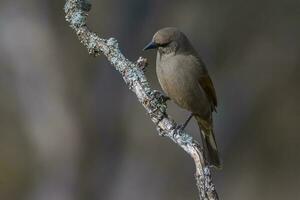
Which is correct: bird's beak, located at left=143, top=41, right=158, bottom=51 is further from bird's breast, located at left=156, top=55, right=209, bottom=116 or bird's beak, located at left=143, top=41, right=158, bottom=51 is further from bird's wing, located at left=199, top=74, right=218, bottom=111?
bird's wing, located at left=199, top=74, right=218, bottom=111

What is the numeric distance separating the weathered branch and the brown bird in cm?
64

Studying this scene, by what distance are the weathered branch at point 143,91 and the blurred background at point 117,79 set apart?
5.14 m

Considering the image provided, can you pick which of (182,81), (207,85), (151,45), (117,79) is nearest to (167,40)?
(151,45)

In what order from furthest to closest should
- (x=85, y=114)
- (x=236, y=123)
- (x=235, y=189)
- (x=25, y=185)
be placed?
(x=25, y=185), (x=235, y=189), (x=85, y=114), (x=236, y=123)

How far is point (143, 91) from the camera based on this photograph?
4.88 metres

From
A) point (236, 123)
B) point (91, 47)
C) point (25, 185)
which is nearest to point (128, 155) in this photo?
point (236, 123)

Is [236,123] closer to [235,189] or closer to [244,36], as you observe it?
[244,36]

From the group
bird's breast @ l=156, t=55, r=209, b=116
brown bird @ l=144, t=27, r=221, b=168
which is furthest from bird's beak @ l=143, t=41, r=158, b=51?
bird's breast @ l=156, t=55, r=209, b=116

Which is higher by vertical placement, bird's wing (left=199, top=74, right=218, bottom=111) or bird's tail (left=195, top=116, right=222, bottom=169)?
bird's wing (left=199, top=74, right=218, bottom=111)

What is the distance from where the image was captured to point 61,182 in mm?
11242

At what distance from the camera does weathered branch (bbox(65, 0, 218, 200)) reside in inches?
168

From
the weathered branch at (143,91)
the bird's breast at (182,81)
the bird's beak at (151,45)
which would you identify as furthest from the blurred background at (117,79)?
the weathered branch at (143,91)

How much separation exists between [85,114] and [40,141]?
0.72 meters

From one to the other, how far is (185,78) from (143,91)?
1.37 metres
